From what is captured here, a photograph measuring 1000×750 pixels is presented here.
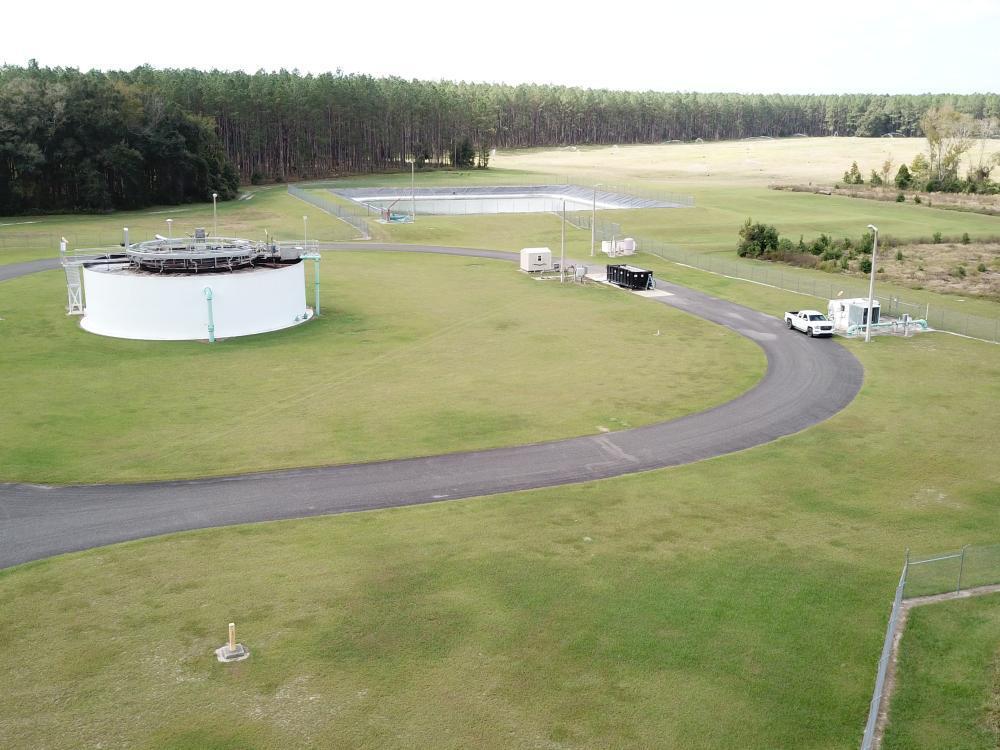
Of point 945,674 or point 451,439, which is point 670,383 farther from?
point 945,674

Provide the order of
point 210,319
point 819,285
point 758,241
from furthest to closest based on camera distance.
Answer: point 758,241
point 819,285
point 210,319

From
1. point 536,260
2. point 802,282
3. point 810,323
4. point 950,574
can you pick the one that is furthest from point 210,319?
point 802,282

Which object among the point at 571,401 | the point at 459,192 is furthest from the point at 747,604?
the point at 459,192

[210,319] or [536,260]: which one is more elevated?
[536,260]

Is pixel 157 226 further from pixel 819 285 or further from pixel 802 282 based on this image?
pixel 819 285

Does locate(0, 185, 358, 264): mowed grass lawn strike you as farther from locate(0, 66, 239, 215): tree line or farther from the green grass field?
the green grass field

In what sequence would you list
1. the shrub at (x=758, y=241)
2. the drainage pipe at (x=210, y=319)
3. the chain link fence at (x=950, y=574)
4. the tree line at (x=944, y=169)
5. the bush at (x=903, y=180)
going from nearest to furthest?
the chain link fence at (x=950, y=574)
the drainage pipe at (x=210, y=319)
the shrub at (x=758, y=241)
the tree line at (x=944, y=169)
the bush at (x=903, y=180)

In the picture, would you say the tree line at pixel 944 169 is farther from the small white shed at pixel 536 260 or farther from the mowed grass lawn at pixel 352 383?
the mowed grass lawn at pixel 352 383

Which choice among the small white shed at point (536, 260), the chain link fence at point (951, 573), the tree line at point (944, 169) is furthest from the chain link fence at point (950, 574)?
the tree line at point (944, 169)
